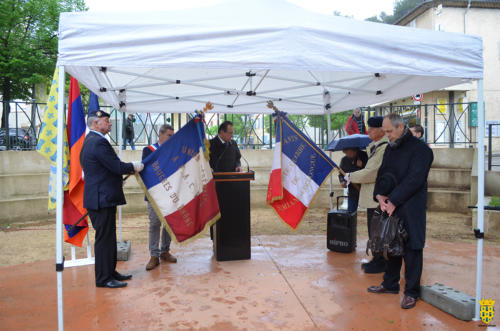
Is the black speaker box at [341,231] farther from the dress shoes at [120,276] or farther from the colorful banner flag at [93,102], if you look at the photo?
the colorful banner flag at [93,102]

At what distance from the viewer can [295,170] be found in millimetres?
4723

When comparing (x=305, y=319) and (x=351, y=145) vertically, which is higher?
(x=351, y=145)

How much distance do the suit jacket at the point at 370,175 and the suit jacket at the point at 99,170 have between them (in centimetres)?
254

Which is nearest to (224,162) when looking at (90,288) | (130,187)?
(90,288)

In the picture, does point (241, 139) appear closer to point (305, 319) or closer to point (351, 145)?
point (351, 145)

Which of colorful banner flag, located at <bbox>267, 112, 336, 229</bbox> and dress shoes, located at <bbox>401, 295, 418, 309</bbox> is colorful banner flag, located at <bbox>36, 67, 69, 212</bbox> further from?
dress shoes, located at <bbox>401, 295, 418, 309</bbox>

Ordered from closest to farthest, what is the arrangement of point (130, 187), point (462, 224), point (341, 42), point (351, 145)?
point (341, 42) < point (351, 145) < point (462, 224) < point (130, 187)

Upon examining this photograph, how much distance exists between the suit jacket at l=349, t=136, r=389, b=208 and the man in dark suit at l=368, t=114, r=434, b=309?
556 mm

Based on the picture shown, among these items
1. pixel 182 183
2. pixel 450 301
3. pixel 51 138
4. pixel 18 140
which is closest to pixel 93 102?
pixel 51 138

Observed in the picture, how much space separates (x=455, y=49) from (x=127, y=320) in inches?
152

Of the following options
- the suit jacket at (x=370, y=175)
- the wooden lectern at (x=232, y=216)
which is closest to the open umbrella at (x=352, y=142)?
the suit jacket at (x=370, y=175)

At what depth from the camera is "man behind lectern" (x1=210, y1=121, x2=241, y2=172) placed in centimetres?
537

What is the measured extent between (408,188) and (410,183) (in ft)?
0.16

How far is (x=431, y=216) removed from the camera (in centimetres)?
831
